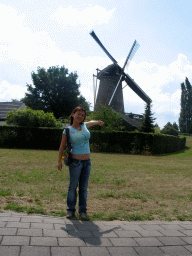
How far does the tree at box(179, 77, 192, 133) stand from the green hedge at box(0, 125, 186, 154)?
4190 cm

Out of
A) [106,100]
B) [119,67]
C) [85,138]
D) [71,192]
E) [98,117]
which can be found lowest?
[71,192]

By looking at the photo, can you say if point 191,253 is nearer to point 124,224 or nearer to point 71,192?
point 124,224

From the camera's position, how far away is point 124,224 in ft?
13.1

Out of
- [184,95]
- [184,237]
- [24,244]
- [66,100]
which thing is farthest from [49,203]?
[184,95]

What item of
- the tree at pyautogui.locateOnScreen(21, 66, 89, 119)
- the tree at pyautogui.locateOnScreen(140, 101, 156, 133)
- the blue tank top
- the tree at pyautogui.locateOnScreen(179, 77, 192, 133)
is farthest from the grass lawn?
the tree at pyautogui.locateOnScreen(179, 77, 192, 133)

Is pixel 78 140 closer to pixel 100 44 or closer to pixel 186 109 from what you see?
pixel 100 44

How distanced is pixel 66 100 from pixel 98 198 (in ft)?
124

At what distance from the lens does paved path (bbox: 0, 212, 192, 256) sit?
2857 millimetres

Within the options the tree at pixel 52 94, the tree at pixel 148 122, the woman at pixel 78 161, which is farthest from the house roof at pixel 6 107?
the woman at pixel 78 161

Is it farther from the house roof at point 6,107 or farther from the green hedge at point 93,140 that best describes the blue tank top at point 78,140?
the house roof at point 6,107

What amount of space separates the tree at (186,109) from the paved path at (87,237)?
59902 millimetres

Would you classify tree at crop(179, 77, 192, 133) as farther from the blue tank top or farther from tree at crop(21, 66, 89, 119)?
the blue tank top

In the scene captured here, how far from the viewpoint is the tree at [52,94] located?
42750 millimetres

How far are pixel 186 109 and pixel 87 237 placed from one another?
6274cm
